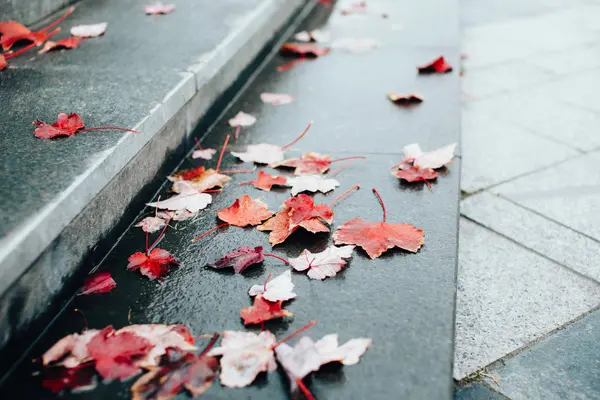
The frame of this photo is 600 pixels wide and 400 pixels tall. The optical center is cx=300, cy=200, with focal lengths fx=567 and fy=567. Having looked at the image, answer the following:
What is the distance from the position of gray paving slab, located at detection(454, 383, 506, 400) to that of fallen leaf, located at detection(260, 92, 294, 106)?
164 centimetres

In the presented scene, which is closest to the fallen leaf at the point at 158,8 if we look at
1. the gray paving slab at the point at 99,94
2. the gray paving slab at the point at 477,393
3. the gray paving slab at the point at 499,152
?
the gray paving slab at the point at 99,94

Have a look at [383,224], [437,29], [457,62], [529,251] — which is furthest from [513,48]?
[383,224]

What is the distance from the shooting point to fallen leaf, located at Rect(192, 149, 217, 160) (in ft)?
7.66

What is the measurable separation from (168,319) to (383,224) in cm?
74

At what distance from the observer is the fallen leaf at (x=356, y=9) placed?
13.2 feet

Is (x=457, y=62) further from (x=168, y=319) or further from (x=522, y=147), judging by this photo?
(x=168, y=319)

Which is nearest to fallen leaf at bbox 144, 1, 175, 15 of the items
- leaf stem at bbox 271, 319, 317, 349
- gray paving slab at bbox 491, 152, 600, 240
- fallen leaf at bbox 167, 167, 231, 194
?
fallen leaf at bbox 167, 167, 231, 194

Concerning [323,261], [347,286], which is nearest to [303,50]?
[323,261]

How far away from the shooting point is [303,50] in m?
3.33

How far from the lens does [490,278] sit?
2.04 m

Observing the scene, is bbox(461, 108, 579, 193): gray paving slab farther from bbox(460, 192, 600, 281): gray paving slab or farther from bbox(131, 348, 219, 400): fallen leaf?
bbox(131, 348, 219, 400): fallen leaf

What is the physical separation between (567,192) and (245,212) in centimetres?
150

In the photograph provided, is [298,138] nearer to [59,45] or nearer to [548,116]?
[59,45]

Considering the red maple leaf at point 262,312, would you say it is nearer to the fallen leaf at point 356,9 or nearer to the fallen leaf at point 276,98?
the fallen leaf at point 276,98
